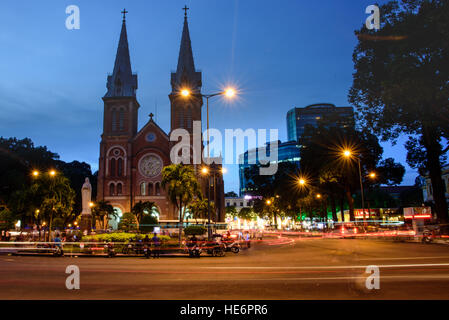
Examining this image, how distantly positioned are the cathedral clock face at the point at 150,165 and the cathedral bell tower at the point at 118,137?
2.55 m

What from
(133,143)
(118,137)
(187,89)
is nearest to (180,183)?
(133,143)

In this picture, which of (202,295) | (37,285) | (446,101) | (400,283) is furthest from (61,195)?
(446,101)

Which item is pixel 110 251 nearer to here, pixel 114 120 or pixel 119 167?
pixel 119 167

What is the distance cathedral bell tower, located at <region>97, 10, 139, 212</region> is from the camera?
62.4 metres

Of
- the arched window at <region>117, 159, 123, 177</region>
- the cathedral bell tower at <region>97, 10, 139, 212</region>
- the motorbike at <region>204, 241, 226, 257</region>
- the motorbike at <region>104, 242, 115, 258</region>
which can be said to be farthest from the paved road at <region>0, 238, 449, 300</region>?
Result: the arched window at <region>117, 159, 123, 177</region>

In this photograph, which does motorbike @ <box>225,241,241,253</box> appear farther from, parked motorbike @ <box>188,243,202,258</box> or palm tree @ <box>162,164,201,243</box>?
palm tree @ <box>162,164,201,243</box>

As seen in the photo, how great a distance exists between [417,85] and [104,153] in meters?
54.7

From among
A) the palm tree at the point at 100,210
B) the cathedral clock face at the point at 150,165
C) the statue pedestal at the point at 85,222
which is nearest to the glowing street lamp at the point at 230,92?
the statue pedestal at the point at 85,222

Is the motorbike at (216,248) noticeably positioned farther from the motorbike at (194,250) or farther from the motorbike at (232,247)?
the motorbike at (232,247)

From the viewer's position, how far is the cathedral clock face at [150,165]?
64406 mm

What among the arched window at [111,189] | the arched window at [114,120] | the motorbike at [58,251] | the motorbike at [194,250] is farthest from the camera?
the arched window at [114,120]

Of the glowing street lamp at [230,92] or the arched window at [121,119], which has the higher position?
the arched window at [121,119]

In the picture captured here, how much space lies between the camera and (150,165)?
213ft
